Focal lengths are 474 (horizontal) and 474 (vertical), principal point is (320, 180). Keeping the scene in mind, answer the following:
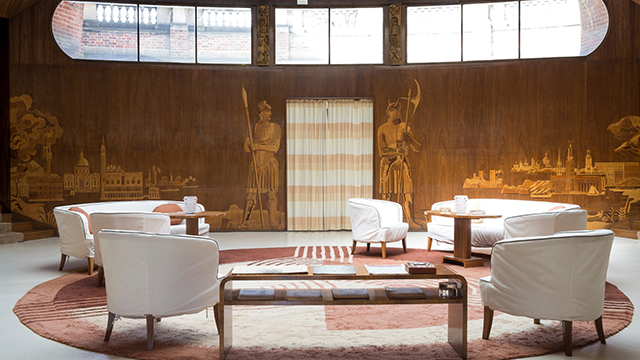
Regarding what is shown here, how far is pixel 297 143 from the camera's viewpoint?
9672mm

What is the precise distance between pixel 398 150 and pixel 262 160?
2.77 meters

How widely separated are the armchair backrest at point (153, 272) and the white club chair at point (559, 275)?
2216 mm

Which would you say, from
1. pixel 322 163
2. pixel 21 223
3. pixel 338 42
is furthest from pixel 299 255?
pixel 21 223

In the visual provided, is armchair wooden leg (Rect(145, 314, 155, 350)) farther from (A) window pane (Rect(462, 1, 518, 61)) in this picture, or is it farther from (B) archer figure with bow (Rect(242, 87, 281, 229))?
(A) window pane (Rect(462, 1, 518, 61))

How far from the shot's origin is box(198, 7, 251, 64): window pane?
955 centimetres

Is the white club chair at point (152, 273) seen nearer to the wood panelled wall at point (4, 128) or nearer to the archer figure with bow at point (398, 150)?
the archer figure with bow at point (398, 150)

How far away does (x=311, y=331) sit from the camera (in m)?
3.70

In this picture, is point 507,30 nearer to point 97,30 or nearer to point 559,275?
point 559,275

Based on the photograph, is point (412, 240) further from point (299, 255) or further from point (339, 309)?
point (339, 309)

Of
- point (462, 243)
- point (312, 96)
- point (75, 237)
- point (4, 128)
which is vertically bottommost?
point (462, 243)

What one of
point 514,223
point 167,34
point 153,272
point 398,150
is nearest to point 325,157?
point 398,150

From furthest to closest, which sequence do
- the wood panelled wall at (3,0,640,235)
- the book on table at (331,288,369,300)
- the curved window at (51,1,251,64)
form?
the curved window at (51,1,251,64), the wood panelled wall at (3,0,640,235), the book on table at (331,288,369,300)

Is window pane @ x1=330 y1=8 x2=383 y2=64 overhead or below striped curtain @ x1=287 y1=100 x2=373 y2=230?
overhead

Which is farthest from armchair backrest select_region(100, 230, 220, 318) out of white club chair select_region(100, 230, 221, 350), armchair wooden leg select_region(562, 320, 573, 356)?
armchair wooden leg select_region(562, 320, 573, 356)
